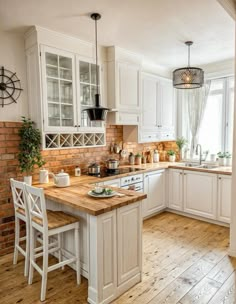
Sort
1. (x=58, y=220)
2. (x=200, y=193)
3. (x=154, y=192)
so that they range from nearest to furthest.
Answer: (x=58, y=220) < (x=200, y=193) < (x=154, y=192)

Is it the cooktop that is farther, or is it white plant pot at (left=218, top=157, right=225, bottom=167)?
white plant pot at (left=218, top=157, right=225, bottom=167)

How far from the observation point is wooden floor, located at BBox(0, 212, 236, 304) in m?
2.10

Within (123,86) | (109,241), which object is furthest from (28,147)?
(123,86)

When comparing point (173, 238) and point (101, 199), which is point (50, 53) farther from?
point (173, 238)

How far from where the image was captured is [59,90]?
A: 2.93 meters

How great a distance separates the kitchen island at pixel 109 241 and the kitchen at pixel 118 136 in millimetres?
50

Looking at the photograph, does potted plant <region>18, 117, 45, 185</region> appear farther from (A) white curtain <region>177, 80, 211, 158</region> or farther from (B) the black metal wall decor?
(A) white curtain <region>177, 80, 211, 158</region>

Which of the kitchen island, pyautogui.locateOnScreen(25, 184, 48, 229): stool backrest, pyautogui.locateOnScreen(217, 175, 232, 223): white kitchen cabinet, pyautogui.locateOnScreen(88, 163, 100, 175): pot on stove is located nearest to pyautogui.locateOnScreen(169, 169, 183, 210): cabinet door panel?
pyautogui.locateOnScreen(217, 175, 232, 223): white kitchen cabinet

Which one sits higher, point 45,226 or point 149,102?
point 149,102

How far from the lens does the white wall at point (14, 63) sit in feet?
9.07

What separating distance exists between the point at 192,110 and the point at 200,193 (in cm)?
166

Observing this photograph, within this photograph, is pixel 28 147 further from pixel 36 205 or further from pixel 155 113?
pixel 155 113

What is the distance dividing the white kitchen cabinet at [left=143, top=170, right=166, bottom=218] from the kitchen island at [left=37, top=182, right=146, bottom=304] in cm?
153

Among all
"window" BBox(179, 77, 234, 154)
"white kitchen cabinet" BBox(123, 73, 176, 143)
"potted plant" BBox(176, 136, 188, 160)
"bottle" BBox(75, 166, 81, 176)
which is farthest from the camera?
"potted plant" BBox(176, 136, 188, 160)
